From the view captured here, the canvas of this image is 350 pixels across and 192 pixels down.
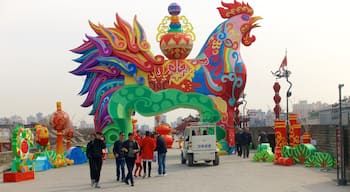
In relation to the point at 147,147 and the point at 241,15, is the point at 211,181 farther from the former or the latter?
the point at 241,15

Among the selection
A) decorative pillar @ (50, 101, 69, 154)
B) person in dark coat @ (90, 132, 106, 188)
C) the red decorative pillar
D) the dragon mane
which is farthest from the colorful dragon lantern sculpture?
person in dark coat @ (90, 132, 106, 188)

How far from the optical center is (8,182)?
16453mm

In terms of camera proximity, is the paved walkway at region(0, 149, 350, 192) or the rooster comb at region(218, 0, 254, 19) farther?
the rooster comb at region(218, 0, 254, 19)

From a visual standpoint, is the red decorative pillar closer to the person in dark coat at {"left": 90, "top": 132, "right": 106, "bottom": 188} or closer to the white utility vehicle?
the white utility vehicle

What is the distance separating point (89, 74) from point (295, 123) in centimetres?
1184

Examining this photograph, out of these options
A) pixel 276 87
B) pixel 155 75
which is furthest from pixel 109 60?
pixel 276 87

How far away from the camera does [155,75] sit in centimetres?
2648

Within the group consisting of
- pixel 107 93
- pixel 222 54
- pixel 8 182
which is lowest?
pixel 8 182

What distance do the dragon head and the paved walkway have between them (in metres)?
10.1

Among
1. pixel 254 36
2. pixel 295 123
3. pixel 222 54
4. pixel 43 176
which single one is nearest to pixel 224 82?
pixel 222 54

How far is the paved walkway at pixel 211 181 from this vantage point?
13242 mm

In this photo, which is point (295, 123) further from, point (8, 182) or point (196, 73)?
point (8, 182)

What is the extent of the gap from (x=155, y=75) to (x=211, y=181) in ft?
40.6

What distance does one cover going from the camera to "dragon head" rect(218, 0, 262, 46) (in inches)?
1072
